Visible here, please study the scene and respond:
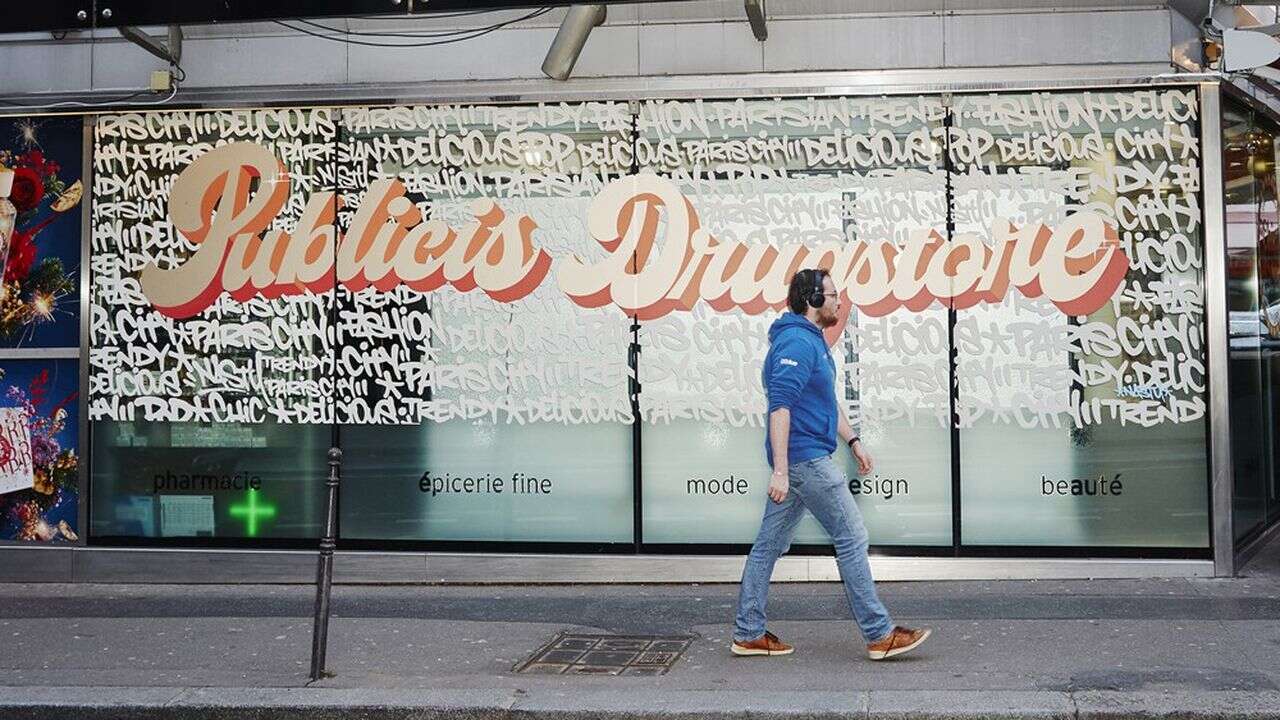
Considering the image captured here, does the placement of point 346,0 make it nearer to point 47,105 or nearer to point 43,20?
point 43,20

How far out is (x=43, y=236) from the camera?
35.2 ft

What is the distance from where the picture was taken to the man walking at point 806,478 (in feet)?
23.9

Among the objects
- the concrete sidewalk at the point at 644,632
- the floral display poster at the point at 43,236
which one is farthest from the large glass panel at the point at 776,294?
the floral display poster at the point at 43,236

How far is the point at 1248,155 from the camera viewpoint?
1082 cm

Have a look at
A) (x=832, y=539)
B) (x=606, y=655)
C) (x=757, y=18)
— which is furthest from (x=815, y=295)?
(x=757, y=18)

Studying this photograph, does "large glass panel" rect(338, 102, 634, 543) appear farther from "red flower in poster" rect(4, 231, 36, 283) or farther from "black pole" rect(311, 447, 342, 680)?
"black pole" rect(311, 447, 342, 680)

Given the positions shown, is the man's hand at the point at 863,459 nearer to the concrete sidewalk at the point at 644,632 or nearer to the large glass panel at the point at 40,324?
the concrete sidewalk at the point at 644,632

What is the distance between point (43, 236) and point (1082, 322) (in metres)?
7.79

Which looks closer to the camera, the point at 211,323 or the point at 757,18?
the point at 757,18

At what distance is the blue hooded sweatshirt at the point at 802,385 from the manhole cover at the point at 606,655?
1.31 metres

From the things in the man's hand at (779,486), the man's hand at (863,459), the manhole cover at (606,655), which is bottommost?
the manhole cover at (606,655)

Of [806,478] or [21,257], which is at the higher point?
[21,257]

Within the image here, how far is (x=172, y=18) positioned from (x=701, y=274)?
3950 mm

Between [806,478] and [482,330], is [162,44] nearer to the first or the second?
[482,330]
